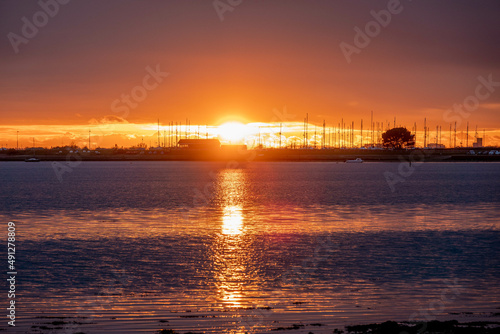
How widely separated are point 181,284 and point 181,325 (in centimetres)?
768

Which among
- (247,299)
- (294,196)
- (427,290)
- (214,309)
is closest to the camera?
(214,309)

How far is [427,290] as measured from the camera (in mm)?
25578

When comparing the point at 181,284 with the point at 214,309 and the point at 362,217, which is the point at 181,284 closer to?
the point at 214,309

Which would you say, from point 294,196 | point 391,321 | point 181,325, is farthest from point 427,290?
point 294,196

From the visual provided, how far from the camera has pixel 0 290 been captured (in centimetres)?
2492

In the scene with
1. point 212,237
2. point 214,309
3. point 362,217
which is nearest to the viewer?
point 214,309

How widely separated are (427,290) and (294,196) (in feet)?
236

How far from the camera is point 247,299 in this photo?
23.5 metres

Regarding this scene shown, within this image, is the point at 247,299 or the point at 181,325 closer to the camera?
the point at 181,325

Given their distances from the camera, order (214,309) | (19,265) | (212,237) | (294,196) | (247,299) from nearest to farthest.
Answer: (214,309) < (247,299) < (19,265) < (212,237) < (294,196)

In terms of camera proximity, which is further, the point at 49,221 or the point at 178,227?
the point at 49,221

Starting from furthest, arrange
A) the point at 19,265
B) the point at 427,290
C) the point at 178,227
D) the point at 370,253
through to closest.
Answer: the point at 178,227
the point at 370,253
the point at 19,265
the point at 427,290

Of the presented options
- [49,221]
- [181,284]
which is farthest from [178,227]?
[181,284]

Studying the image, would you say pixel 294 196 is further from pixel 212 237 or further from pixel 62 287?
pixel 62 287
